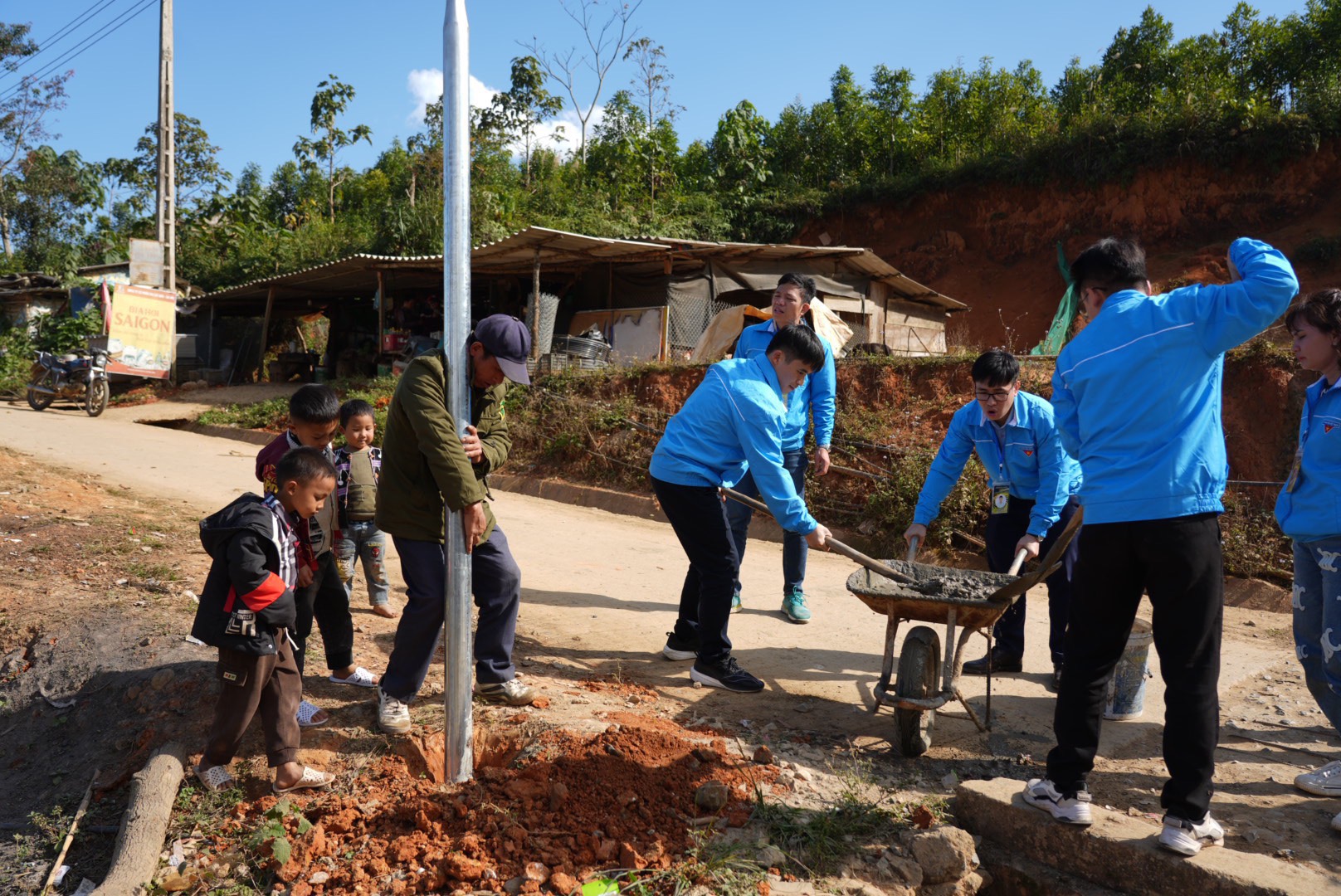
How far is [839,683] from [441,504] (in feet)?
7.71

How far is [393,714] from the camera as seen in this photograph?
3576mm

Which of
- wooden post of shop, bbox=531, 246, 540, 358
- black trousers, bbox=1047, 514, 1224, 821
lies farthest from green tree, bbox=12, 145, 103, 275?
black trousers, bbox=1047, 514, 1224, 821

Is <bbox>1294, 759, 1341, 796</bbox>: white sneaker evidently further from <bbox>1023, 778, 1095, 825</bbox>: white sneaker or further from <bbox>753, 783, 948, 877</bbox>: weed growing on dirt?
<bbox>753, 783, 948, 877</bbox>: weed growing on dirt

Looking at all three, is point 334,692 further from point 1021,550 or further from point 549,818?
point 1021,550

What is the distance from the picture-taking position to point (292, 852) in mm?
2861

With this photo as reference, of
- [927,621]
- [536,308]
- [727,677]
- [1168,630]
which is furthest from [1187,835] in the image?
[536,308]

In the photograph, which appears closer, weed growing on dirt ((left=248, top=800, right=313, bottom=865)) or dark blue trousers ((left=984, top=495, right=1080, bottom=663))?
weed growing on dirt ((left=248, top=800, right=313, bottom=865))

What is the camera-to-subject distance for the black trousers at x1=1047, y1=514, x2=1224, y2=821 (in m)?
2.66

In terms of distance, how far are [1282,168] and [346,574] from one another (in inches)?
1159

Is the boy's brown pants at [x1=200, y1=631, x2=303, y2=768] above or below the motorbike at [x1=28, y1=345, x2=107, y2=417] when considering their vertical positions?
below

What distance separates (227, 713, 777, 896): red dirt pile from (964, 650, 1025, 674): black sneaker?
198cm

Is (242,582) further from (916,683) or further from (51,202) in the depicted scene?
(51,202)

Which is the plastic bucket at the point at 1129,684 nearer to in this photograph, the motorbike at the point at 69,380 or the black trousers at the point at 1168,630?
the black trousers at the point at 1168,630

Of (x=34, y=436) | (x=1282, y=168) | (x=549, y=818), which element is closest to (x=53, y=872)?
(x=549, y=818)
